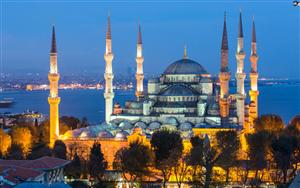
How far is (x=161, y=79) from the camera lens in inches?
1378

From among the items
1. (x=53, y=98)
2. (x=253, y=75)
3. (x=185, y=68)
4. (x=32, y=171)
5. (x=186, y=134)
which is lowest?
(x=32, y=171)

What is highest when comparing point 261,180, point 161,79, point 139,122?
point 161,79

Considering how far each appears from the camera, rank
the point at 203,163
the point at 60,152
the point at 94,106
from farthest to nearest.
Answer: the point at 94,106, the point at 60,152, the point at 203,163

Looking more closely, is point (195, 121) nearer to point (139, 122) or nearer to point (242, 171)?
point (139, 122)

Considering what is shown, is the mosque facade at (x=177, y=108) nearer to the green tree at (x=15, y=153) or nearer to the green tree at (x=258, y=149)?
the green tree at (x=15, y=153)

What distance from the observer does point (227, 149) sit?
21.9 m

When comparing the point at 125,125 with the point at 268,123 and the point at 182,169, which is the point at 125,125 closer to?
the point at 268,123

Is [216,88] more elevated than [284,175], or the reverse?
[216,88]

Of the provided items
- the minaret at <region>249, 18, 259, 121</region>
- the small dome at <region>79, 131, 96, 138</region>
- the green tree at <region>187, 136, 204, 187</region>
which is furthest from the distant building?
the minaret at <region>249, 18, 259, 121</region>

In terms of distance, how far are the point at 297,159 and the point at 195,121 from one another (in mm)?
9304

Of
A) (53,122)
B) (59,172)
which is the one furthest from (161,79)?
(59,172)

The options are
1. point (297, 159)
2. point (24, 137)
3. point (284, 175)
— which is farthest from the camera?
point (24, 137)

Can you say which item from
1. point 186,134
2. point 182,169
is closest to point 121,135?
point 186,134

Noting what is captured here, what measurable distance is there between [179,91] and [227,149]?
10.9 m
